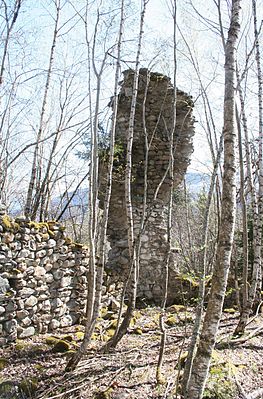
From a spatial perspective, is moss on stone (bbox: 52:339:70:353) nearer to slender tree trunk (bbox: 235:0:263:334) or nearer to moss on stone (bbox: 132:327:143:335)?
moss on stone (bbox: 132:327:143:335)

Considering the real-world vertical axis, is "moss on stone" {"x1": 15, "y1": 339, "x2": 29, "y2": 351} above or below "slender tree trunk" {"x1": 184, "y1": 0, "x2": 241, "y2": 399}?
below

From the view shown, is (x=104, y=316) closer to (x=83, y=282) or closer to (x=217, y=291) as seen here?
(x=83, y=282)

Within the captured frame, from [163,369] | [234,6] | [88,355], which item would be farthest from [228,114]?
[88,355]

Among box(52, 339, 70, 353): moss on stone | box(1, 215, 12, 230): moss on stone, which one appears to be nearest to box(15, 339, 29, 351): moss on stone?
box(52, 339, 70, 353): moss on stone

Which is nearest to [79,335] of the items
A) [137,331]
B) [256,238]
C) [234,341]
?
[137,331]

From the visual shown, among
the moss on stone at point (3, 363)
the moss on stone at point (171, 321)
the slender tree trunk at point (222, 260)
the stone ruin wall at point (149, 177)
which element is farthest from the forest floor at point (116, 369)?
the stone ruin wall at point (149, 177)

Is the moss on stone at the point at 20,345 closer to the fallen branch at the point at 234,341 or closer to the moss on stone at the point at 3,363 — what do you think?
the moss on stone at the point at 3,363

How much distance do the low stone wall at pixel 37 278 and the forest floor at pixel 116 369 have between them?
0.30 m

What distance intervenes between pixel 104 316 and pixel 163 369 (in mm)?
2599

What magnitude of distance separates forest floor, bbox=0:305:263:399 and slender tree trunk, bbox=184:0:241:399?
Result: 0.46 meters

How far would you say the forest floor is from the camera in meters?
3.30

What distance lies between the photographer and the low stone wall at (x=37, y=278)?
15.6ft

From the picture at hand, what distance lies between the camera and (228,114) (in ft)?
8.91

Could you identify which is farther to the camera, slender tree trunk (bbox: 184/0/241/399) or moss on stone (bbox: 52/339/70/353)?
moss on stone (bbox: 52/339/70/353)
